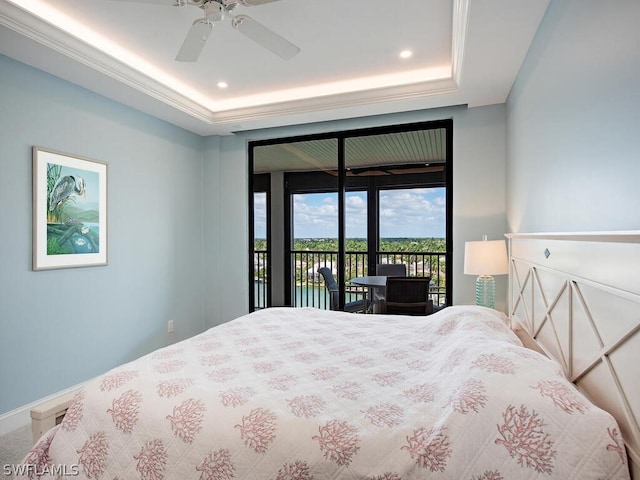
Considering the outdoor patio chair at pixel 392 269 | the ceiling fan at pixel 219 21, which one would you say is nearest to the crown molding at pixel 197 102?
the ceiling fan at pixel 219 21

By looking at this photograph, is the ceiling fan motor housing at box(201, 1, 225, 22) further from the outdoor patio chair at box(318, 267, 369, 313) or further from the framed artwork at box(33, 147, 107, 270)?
the outdoor patio chair at box(318, 267, 369, 313)

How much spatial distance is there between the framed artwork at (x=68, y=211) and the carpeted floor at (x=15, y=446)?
1.12 metres

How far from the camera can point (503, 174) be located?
11.0 ft

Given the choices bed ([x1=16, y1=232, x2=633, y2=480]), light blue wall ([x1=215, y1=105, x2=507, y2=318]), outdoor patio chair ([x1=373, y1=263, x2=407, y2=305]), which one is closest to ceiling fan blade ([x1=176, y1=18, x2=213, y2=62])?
bed ([x1=16, y1=232, x2=633, y2=480])

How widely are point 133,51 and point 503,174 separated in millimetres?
3337

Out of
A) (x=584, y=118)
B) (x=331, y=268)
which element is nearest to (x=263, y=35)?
(x=584, y=118)

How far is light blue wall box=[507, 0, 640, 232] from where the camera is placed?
3.58ft

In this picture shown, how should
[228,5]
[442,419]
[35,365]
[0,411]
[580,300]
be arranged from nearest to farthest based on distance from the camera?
1. [442,419]
2. [580,300]
3. [228,5]
4. [0,411]
5. [35,365]

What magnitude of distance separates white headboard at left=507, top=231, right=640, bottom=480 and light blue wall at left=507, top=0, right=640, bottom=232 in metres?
0.12

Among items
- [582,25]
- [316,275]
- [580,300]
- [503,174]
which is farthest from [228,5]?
[316,275]

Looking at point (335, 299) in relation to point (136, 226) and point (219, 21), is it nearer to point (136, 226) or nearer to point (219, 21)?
point (136, 226)

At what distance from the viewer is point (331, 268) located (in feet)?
16.8

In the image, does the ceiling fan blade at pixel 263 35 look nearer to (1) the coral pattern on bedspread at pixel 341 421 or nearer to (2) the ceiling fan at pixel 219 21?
(2) the ceiling fan at pixel 219 21

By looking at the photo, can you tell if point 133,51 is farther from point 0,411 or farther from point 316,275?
point 316,275
